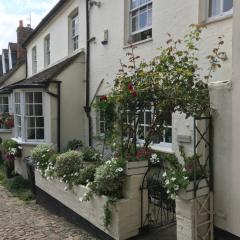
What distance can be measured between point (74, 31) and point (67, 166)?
7383 mm

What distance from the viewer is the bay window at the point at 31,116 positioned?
474 inches

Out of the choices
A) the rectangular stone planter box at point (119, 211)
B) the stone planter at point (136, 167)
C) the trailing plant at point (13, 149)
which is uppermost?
the stone planter at point (136, 167)

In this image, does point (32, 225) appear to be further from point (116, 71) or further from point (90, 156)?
point (116, 71)

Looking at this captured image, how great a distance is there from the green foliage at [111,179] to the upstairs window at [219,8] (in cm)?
329

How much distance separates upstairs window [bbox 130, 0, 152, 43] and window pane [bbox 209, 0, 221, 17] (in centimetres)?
202

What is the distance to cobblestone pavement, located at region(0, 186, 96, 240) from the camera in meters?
6.75

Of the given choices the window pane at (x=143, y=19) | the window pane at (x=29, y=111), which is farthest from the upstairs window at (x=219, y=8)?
the window pane at (x=29, y=111)

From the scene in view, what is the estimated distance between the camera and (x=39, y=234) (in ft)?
22.6

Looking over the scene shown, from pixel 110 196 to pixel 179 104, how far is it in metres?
1.86

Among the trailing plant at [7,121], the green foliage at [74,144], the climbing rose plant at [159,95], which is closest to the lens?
the climbing rose plant at [159,95]

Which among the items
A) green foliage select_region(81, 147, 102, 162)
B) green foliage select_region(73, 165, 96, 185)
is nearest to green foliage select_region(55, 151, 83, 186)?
green foliage select_region(73, 165, 96, 185)

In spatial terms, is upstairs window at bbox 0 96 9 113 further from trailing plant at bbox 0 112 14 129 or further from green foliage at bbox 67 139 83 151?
green foliage at bbox 67 139 83 151

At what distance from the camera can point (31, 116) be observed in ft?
39.8

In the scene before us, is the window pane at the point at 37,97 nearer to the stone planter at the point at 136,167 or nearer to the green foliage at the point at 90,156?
the green foliage at the point at 90,156
